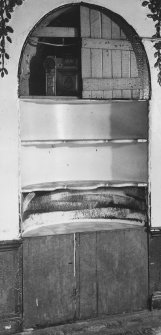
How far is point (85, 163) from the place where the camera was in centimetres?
595

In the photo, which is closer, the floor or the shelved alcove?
the floor

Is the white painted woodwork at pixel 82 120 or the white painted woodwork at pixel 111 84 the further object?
the white painted woodwork at pixel 111 84

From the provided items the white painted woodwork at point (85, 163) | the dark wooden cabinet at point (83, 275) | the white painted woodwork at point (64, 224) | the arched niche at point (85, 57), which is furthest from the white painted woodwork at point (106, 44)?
the dark wooden cabinet at point (83, 275)

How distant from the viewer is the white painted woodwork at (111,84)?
5766mm

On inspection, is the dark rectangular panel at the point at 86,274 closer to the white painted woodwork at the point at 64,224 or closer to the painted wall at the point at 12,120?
the white painted woodwork at the point at 64,224

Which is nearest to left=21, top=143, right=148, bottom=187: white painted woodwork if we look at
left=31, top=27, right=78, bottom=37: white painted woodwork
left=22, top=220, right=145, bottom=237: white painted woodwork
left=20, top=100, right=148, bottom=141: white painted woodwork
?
left=20, top=100, right=148, bottom=141: white painted woodwork

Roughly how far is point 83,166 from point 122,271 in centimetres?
165

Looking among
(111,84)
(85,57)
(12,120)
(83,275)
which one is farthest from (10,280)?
(85,57)

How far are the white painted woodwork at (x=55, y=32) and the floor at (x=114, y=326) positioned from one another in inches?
161

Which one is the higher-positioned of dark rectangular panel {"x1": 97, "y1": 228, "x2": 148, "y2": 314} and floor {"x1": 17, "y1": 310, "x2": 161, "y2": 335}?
dark rectangular panel {"x1": 97, "y1": 228, "x2": 148, "y2": 314}

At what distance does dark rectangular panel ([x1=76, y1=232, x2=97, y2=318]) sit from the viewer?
5781 millimetres

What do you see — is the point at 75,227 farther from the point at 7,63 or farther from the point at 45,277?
the point at 7,63

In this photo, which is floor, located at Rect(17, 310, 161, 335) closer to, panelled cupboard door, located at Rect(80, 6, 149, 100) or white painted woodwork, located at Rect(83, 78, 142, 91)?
panelled cupboard door, located at Rect(80, 6, 149, 100)

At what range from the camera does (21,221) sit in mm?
5504
